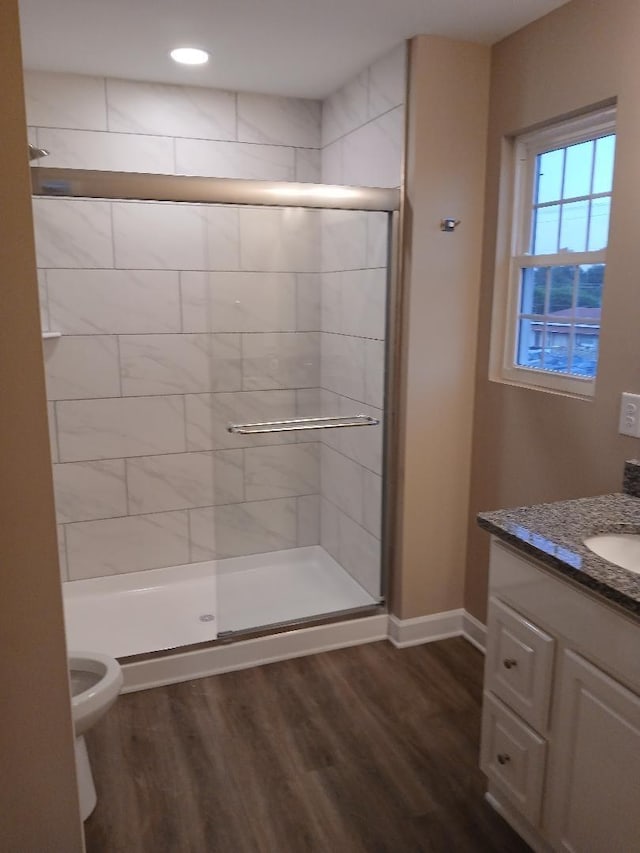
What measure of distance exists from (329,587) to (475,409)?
112 centimetres

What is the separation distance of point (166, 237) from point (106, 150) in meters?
0.47

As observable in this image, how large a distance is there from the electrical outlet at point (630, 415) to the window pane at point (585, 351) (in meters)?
0.21

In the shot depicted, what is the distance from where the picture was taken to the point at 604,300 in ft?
6.91

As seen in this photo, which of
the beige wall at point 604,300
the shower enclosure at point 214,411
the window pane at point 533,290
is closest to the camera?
the beige wall at point 604,300

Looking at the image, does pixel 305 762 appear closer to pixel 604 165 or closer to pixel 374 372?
pixel 374 372

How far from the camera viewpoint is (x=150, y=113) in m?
3.10

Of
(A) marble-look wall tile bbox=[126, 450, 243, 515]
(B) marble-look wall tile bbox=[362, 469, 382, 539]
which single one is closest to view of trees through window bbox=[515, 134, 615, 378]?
(B) marble-look wall tile bbox=[362, 469, 382, 539]

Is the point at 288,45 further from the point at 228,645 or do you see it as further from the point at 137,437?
the point at 228,645

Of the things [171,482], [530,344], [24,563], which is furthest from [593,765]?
[171,482]

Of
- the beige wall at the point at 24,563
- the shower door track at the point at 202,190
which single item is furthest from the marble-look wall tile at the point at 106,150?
the beige wall at the point at 24,563

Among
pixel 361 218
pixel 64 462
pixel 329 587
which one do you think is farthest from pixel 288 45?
pixel 329 587

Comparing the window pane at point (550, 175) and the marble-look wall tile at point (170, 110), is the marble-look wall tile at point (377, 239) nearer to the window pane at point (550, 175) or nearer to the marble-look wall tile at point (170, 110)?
the window pane at point (550, 175)

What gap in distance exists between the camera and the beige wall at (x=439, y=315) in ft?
8.32

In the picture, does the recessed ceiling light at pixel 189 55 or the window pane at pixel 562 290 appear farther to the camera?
the recessed ceiling light at pixel 189 55
